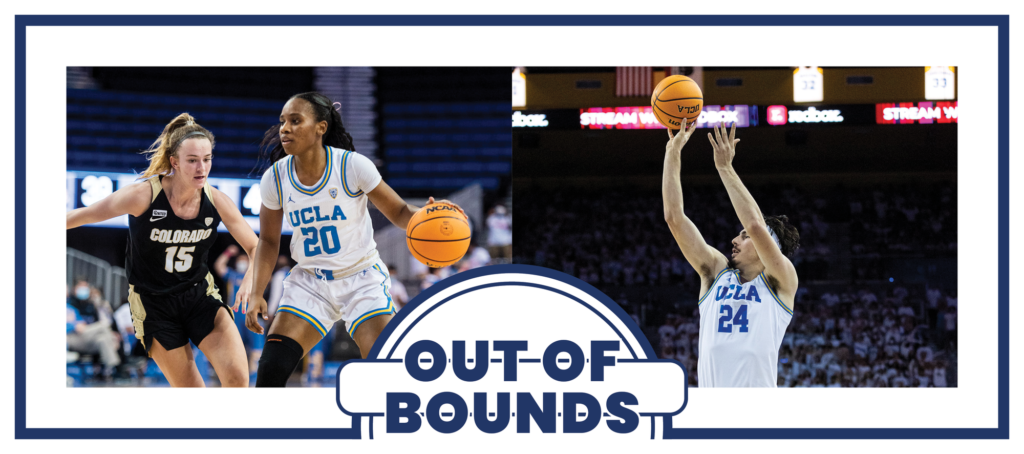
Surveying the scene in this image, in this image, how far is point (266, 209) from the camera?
4918 mm

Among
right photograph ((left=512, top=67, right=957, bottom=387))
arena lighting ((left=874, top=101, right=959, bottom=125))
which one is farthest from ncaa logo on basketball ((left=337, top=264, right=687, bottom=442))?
arena lighting ((left=874, top=101, right=959, bottom=125))

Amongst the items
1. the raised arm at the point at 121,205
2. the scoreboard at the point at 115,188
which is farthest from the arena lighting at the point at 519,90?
the raised arm at the point at 121,205

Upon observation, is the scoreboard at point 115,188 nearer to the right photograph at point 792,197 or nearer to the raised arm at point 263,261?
the raised arm at point 263,261

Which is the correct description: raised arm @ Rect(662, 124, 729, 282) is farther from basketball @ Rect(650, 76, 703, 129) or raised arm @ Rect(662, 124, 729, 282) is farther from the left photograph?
the left photograph

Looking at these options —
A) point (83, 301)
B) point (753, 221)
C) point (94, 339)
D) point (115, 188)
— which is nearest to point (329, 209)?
point (753, 221)

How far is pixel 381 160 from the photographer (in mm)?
7125

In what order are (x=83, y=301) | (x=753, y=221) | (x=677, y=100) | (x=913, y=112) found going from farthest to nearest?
(x=913, y=112)
(x=83, y=301)
(x=677, y=100)
(x=753, y=221)

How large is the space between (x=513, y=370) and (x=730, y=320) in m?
1.29

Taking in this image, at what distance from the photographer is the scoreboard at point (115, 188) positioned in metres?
6.79

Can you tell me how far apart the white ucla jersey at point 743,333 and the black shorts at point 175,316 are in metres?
2.95

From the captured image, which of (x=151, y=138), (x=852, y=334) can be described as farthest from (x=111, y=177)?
(x=852, y=334)

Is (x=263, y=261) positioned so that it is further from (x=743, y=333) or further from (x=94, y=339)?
(x=94, y=339)
